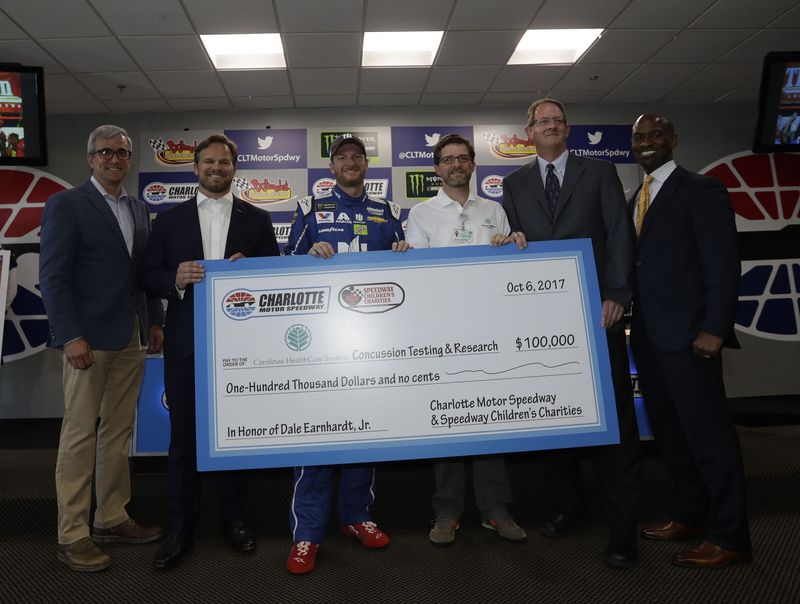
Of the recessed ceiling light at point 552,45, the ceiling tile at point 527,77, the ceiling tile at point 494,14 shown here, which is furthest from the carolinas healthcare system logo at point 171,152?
the recessed ceiling light at point 552,45

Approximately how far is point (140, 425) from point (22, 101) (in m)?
3.16

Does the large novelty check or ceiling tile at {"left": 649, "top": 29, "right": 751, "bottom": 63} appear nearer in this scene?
the large novelty check

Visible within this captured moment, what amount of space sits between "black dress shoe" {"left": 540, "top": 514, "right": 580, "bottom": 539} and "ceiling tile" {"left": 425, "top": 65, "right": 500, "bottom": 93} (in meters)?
4.19

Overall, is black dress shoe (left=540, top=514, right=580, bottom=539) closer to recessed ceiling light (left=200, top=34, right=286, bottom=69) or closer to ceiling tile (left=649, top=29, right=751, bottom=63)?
recessed ceiling light (left=200, top=34, right=286, bottom=69)

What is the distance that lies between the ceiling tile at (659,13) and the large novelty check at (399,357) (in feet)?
10.6

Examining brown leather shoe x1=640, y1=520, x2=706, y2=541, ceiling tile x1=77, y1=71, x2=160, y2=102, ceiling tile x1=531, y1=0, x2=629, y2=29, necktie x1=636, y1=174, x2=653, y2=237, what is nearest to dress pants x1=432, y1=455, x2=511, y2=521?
brown leather shoe x1=640, y1=520, x2=706, y2=541

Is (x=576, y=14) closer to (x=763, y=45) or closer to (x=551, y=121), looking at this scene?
(x=763, y=45)

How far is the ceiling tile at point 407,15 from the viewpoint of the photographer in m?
3.80

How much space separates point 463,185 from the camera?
87.4 inches

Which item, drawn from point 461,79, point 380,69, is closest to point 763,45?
point 461,79

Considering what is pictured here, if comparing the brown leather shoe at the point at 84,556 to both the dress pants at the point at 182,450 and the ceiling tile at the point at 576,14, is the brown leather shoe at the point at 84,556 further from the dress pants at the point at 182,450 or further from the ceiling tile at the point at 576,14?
the ceiling tile at the point at 576,14

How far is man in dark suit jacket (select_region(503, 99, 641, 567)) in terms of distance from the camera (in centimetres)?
192

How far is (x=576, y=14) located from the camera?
4035mm

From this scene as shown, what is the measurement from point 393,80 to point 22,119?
10.9 feet
